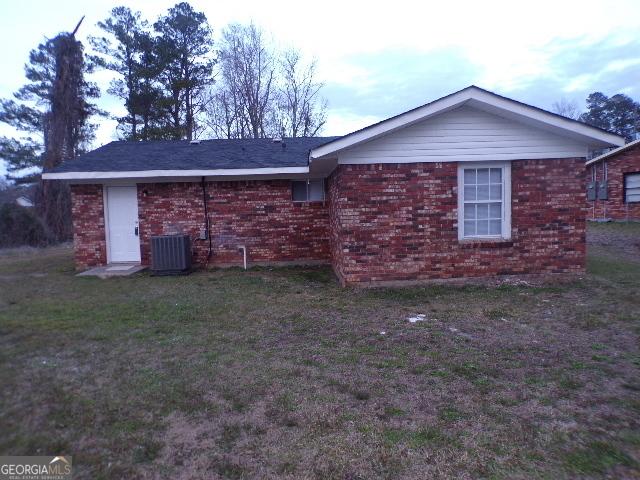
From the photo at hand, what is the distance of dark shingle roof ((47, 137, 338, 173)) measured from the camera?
10594mm

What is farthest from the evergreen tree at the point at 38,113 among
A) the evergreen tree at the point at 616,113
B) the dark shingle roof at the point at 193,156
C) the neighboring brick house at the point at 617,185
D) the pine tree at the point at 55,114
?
A: the evergreen tree at the point at 616,113

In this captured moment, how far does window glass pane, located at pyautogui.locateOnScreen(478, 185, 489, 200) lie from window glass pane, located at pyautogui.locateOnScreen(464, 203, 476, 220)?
0.21m

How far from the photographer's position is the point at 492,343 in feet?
16.5

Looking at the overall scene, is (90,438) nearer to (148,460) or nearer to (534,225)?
(148,460)

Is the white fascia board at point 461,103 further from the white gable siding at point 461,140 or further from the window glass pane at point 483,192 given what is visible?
the window glass pane at point 483,192

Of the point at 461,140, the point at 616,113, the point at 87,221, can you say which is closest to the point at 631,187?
the point at 461,140

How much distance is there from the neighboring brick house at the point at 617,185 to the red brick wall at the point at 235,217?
1614 cm

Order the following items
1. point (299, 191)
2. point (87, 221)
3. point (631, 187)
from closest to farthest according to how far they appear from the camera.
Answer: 1. point (87, 221)
2. point (299, 191)
3. point (631, 187)

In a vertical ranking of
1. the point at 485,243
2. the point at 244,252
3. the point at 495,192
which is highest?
the point at 495,192

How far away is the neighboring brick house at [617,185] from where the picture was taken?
1944 centimetres

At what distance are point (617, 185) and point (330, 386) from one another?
21.6 metres

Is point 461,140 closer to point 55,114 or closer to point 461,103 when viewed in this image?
point 461,103

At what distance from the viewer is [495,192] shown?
8383 millimetres

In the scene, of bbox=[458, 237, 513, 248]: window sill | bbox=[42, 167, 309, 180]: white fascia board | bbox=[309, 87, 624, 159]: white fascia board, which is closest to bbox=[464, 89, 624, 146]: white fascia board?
bbox=[309, 87, 624, 159]: white fascia board
